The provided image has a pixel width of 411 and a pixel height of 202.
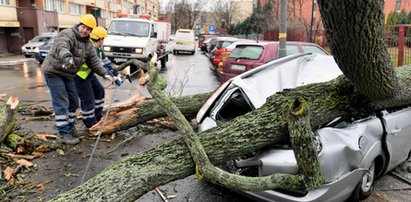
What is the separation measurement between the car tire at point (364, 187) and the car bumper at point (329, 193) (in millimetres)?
154

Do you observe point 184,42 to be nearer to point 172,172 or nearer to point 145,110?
point 145,110

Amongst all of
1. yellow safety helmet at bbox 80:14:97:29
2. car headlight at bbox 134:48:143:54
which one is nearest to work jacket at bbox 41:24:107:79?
yellow safety helmet at bbox 80:14:97:29

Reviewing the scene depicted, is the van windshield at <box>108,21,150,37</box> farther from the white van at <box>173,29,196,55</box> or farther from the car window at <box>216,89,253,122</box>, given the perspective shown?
the white van at <box>173,29,196,55</box>

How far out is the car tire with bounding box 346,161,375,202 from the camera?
10.5 feet

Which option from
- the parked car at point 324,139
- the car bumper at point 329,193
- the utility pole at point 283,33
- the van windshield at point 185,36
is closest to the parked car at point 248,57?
the utility pole at point 283,33

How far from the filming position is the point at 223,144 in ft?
9.87

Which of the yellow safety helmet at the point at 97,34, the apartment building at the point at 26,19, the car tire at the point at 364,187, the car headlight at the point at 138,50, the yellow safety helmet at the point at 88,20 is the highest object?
the apartment building at the point at 26,19

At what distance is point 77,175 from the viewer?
3973 mm

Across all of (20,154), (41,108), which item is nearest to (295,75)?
(20,154)

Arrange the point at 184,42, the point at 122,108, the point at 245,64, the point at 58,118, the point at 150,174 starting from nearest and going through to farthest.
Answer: the point at 150,174 < the point at 58,118 < the point at 122,108 < the point at 245,64 < the point at 184,42

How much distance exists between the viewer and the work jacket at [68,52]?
4.72 meters

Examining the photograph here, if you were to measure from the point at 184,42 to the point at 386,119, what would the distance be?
26.1 meters

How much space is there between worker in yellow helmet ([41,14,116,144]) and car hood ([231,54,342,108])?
2414 millimetres

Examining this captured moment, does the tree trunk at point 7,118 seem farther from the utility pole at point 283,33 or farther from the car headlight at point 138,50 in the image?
the car headlight at point 138,50
